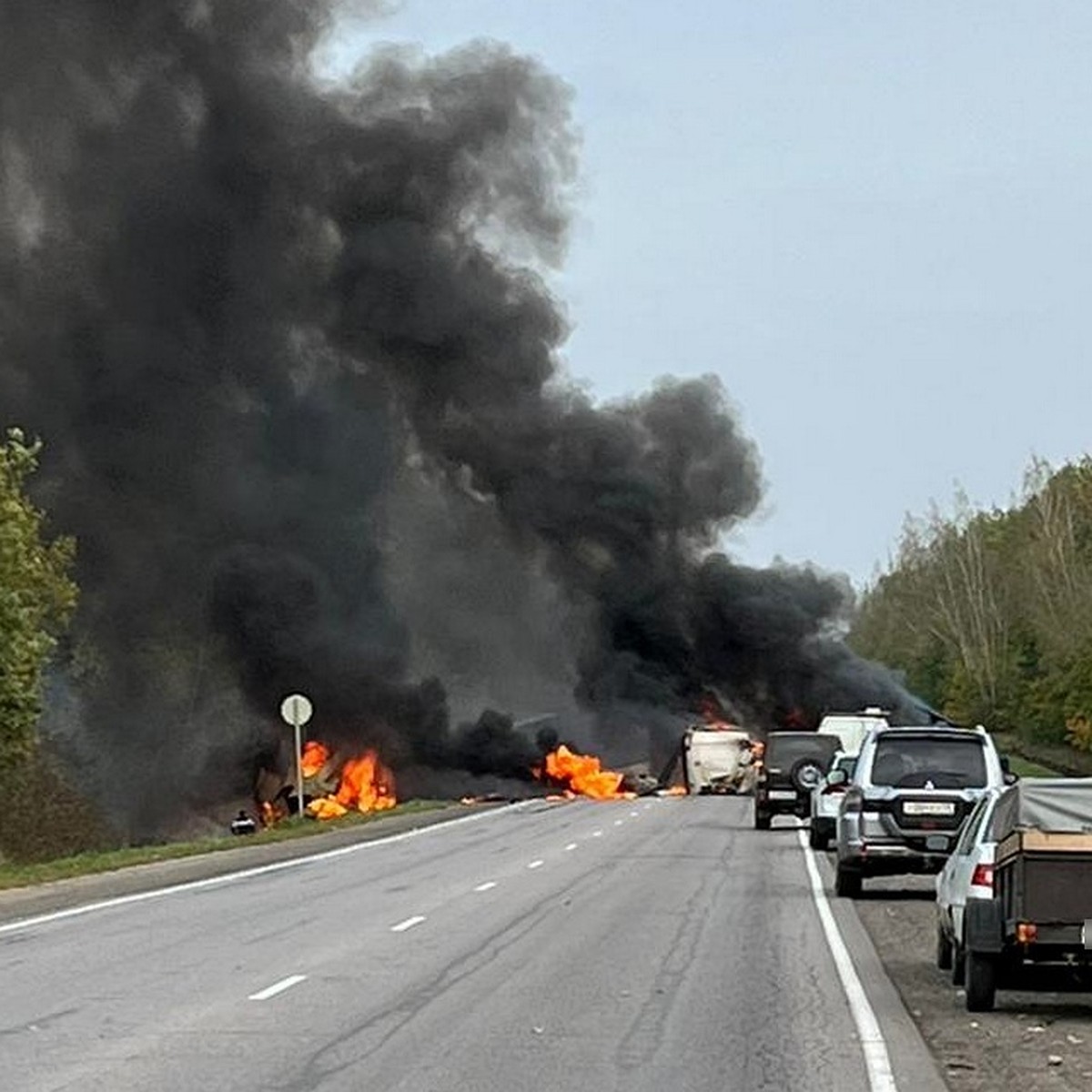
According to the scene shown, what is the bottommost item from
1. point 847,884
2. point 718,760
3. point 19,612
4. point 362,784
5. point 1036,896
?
point 847,884

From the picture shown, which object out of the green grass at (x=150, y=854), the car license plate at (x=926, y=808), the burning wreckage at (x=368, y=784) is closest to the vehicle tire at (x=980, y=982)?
the car license plate at (x=926, y=808)

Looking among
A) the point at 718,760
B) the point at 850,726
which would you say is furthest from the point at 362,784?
the point at 850,726

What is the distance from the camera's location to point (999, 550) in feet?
A: 369

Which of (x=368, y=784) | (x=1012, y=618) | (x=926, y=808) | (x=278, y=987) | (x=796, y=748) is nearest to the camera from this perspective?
(x=278, y=987)

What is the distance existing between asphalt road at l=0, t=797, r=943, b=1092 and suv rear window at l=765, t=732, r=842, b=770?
49.6ft

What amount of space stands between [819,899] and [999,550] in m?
88.0

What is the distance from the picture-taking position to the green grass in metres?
33.3

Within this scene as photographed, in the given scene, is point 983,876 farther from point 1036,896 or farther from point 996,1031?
point 996,1031

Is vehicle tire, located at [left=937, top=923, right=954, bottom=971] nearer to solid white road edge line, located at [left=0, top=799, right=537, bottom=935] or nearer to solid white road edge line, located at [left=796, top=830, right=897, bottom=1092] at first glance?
solid white road edge line, located at [left=796, top=830, right=897, bottom=1092]

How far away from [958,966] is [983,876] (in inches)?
62.3

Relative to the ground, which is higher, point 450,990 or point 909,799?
point 909,799

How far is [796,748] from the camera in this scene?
46.0 m

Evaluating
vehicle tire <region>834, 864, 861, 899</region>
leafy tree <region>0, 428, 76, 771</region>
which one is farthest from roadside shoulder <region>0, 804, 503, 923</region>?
vehicle tire <region>834, 864, 861, 899</region>

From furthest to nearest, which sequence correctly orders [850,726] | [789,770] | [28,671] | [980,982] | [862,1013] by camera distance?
[850,726] < [789,770] < [28,671] < [980,982] < [862,1013]
